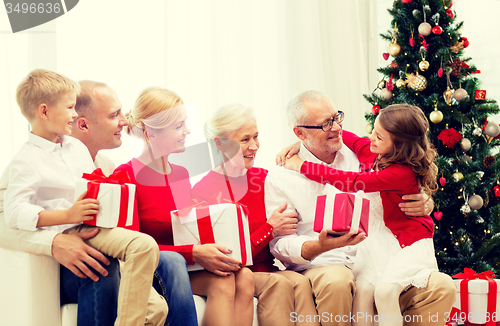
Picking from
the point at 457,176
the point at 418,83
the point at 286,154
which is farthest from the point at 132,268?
the point at 418,83

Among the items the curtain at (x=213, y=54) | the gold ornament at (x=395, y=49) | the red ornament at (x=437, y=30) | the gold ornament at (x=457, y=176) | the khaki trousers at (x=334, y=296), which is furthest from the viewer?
the gold ornament at (x=395, y=49)

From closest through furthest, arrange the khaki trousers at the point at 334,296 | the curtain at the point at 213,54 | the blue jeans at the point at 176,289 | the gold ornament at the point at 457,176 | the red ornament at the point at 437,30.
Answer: the blue jeans at the point at 176,289
the khaki trousers at the point at 334,296
the curtain at the point at 213,54
the gold ornament at the point at 457,176
the red ornament at the point at 437,30

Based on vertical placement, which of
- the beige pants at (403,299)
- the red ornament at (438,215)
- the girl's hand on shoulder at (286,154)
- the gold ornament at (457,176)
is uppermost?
the girl's hand on shoulder at (286,154)

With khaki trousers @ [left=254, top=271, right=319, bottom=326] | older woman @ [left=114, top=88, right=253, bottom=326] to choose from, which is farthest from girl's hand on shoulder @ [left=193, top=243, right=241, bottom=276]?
khaki trousers @ [left=254, top=271, right=319, bottom=326]

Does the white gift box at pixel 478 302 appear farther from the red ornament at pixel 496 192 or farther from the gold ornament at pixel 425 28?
the gold ornament at pixel 425 28

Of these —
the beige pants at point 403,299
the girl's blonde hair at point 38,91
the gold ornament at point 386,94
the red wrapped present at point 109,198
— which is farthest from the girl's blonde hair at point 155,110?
the gold ornament at point 386,94

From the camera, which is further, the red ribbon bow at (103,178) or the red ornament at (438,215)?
the red ornament at (438,215)

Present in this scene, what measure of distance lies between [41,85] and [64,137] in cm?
24

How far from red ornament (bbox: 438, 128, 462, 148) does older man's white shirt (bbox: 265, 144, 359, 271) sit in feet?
2.87

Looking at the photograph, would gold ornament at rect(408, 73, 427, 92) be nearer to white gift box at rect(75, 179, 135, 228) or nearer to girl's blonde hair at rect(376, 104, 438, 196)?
girl's blonde hair at rect(376, 104, 438, 196)

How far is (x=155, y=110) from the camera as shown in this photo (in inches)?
80.6

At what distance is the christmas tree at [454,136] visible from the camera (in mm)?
2873

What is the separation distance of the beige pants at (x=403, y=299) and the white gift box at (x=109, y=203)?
0.83 m

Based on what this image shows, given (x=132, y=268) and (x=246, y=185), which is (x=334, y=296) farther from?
(x=132, y=268)
